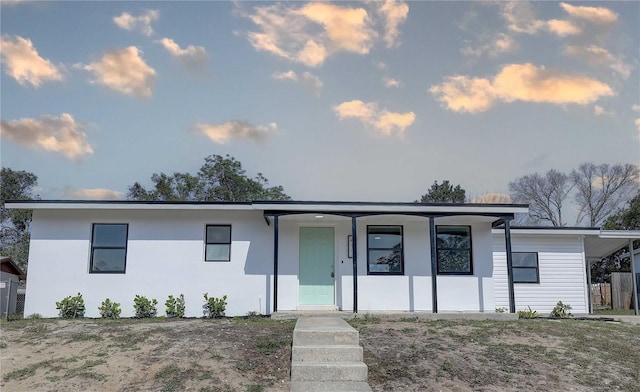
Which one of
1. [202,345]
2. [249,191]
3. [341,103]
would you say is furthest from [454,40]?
[249,191]

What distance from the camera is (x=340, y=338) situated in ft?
24.2

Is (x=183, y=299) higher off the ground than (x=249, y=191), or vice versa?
(x=249, y=191)

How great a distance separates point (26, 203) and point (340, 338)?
880cm

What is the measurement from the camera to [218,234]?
12.4 meters

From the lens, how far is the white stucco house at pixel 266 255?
11898 millimetres

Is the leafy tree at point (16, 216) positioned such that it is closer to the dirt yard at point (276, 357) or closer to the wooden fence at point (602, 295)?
the dirt yard at point (276, 357)

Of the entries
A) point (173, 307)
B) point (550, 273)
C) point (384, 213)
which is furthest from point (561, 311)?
point (173, 307)

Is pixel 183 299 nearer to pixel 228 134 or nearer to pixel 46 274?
pixel 46 274

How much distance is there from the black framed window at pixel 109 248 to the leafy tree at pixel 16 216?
17887 millimetres

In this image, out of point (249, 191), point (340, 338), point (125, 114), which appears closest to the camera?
point (340, 338)

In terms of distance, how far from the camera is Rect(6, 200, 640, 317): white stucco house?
11898mm

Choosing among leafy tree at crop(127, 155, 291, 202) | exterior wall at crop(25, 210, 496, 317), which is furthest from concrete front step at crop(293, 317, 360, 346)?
leafy tree at crop(127, 155, 291, 202)

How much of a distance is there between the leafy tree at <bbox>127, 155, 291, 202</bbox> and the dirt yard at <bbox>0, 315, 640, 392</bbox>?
21.8 meters

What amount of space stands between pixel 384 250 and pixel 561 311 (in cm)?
629
